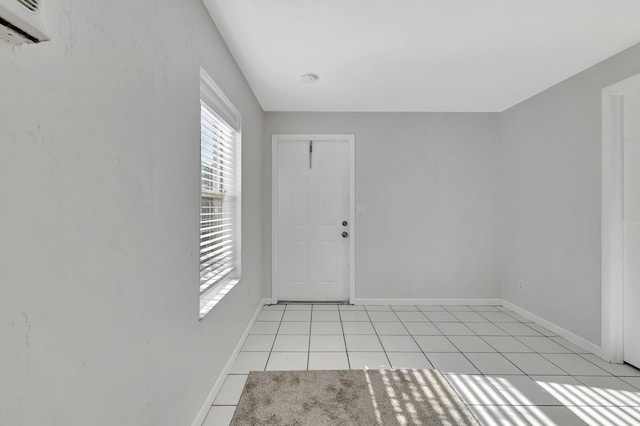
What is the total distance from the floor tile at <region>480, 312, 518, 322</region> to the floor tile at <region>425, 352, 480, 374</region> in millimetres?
1119

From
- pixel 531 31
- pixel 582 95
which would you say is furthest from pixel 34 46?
pixel 582 95

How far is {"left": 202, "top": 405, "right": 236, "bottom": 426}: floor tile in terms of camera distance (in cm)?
181

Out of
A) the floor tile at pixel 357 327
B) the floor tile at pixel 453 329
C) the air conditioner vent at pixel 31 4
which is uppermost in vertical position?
the air conditioner vent at pixel 31 4

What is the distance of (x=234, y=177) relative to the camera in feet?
9.38

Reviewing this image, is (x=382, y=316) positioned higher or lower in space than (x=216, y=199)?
lower

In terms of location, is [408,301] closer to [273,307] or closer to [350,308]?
[350,308]

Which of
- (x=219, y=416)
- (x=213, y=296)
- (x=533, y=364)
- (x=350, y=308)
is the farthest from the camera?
(x=350, y=308)

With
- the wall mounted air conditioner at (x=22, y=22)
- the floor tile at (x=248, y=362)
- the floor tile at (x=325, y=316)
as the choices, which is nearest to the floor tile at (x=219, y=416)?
the floor tile at (x=248, y=362)

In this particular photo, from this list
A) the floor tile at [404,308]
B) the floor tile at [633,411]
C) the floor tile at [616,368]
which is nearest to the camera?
the floor tile at [633,411]

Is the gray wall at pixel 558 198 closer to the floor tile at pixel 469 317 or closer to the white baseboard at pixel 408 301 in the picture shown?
the white baseboard at pixel 408 301

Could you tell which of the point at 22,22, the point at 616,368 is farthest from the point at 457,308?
the point at 22,22

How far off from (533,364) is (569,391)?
36 cm

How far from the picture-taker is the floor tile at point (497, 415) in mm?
1824

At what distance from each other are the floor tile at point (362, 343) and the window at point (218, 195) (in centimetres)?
118
